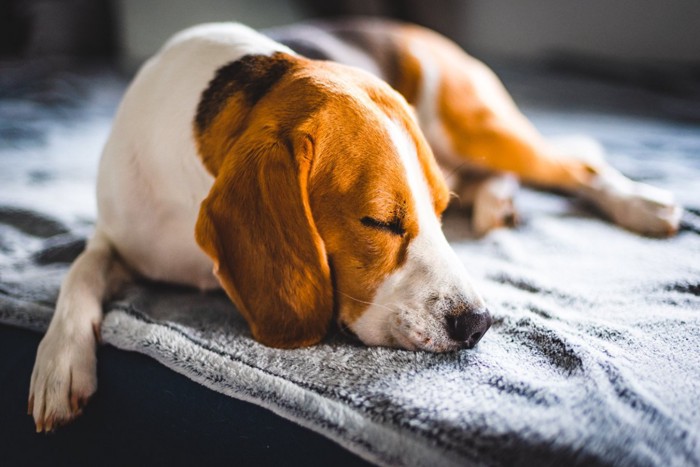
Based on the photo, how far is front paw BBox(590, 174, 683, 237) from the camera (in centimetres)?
160

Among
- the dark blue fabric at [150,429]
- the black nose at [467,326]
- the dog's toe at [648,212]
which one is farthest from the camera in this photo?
the dog's toe at [648,212]

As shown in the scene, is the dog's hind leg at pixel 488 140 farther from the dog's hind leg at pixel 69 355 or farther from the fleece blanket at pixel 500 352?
the dog's hind leg at pixel 69 355

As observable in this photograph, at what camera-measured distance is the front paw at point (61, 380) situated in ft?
3.32

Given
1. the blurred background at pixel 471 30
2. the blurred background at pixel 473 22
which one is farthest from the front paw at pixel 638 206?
the blurred background at pixel 473 22

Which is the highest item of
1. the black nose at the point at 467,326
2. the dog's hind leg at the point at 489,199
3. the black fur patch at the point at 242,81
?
the black fur patch at the point at 242,81

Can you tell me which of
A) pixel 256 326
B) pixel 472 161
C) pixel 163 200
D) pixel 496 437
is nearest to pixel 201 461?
pixel 256 326

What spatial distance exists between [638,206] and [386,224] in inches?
37.3

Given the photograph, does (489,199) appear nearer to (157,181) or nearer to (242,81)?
(242,81)

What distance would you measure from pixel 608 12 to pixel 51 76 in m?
4.04

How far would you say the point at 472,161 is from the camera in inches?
81.3

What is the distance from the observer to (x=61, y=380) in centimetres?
102

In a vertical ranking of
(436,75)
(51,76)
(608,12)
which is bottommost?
(51,76)

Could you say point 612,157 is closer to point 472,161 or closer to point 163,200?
point 472,161

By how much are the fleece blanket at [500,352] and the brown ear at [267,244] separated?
6cm
